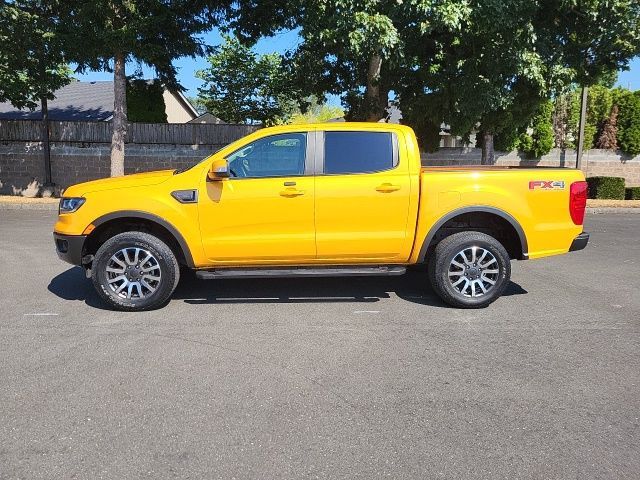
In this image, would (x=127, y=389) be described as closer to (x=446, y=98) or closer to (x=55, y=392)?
(x=55, y=392)

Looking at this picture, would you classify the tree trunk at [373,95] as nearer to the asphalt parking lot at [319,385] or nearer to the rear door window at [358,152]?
the rear door window at [358,152]

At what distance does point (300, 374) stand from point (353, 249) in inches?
75.5

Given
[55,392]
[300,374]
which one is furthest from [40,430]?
[300,374]

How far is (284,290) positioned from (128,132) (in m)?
13.7

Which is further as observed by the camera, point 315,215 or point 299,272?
point 299,272

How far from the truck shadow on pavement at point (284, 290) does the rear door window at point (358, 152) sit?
149 centimetres

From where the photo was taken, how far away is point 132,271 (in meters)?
5.44

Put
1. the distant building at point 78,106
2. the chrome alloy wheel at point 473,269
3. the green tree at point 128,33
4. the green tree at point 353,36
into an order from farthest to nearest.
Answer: the distant building at point 78,106 < the green tree at point 128,33 < the green tree at point 353,36 < the chrome alloy wheel at point 473,269

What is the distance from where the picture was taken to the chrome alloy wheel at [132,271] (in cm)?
543

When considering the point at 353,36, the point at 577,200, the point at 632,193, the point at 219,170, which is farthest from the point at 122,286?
the point at 632,193

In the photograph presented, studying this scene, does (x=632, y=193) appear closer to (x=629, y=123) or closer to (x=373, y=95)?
(x=629, y=123)

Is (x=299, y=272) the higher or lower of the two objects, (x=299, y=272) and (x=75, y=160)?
the lower

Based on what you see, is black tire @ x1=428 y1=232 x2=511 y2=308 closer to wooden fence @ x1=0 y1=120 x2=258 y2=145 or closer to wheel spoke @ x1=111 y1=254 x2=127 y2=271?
wheel spoke @ x1=111 y1=254 x2=127 y2=271

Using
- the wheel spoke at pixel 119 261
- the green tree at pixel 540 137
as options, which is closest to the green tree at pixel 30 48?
the wheel spoke at pixel 119 261
